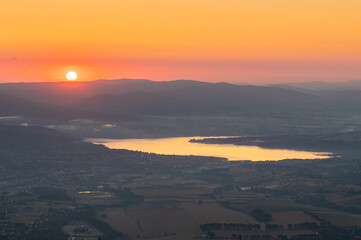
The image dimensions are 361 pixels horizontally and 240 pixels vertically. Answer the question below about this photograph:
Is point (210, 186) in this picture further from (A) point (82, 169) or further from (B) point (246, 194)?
(A) point (82, 169)

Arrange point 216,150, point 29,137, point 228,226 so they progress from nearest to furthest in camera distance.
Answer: point 228,226 → point 216,150 → point 29,137

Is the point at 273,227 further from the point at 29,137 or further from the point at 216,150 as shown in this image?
the point at 29,137

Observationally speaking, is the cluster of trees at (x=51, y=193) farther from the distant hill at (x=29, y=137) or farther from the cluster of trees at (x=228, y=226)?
the distant hill at (x=29, y=137)

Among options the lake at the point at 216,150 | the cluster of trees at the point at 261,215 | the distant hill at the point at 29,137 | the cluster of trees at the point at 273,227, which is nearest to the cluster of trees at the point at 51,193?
the cluster of trees at the point at 261,215

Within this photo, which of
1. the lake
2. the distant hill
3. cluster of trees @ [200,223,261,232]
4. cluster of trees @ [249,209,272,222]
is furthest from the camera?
the distant hill

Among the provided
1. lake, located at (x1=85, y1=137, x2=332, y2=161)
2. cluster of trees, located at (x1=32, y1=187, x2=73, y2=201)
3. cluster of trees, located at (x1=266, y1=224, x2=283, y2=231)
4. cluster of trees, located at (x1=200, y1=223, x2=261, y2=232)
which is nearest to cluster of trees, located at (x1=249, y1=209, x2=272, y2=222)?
cluster of trees, located at (x1=266, y1=224, x2=283, y2=231)

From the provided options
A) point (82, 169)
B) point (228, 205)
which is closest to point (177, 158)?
point (82, 169)

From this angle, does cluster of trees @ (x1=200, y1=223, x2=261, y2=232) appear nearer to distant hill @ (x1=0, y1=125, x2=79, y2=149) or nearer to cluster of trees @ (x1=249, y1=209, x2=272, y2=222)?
cluster of trees @ (x1=249, y1=209, x2=272, y2=222)

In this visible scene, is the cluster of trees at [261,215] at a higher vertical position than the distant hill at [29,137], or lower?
lower

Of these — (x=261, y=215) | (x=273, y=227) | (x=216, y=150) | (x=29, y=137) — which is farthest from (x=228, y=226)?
(x=29, y=137)
